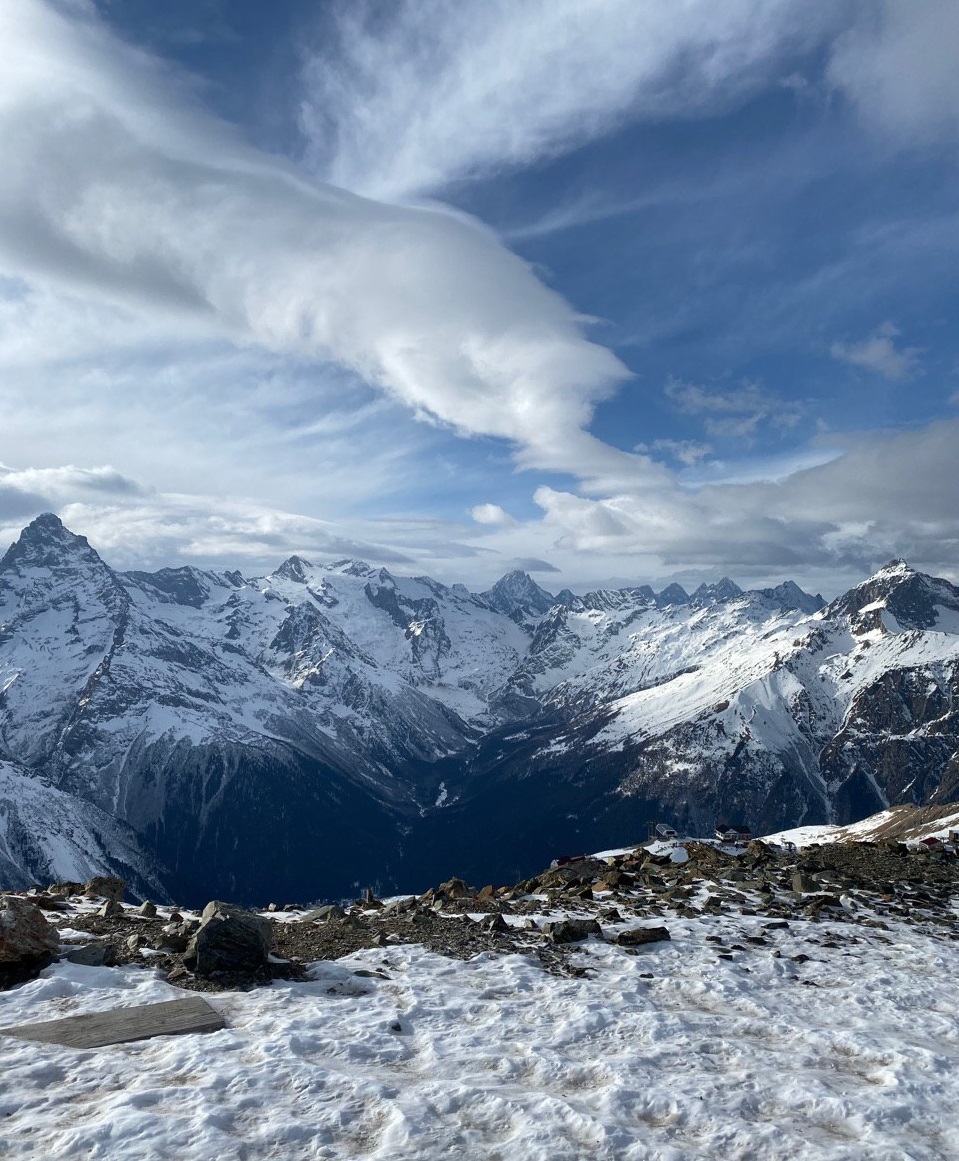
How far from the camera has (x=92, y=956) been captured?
16094 millimetres

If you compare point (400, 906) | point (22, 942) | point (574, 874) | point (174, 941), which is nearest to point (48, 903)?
point (22, 942)

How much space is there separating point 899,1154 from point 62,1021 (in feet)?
45.3

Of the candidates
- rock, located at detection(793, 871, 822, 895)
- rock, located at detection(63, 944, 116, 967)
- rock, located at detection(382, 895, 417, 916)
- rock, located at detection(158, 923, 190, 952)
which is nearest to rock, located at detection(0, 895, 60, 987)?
rock, located at detection(63, 944, 116, 967)

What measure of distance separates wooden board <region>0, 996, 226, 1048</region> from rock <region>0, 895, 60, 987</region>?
2.89m

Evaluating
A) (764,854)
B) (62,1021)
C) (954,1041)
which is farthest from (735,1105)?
(764,854)

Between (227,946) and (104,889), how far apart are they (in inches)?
497

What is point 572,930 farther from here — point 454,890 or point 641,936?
point 454,890

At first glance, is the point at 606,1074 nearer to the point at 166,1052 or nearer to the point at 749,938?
the point at 166,1052

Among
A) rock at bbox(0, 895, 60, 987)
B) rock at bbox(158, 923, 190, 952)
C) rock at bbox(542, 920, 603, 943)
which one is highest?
rock at bbox(0, 895, 60, 987)

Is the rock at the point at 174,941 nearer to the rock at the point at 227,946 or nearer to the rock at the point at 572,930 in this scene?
the rock at the point at 227,946

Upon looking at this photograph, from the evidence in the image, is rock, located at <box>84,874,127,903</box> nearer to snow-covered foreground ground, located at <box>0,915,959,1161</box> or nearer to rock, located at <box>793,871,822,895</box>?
snow-covered foreground ground, located at <box>0,915,959,1161</box>

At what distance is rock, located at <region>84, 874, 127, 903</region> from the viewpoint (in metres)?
25.3

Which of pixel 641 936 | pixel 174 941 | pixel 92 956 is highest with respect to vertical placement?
pixel 92 956

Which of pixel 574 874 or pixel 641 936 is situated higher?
pixel 641 936
